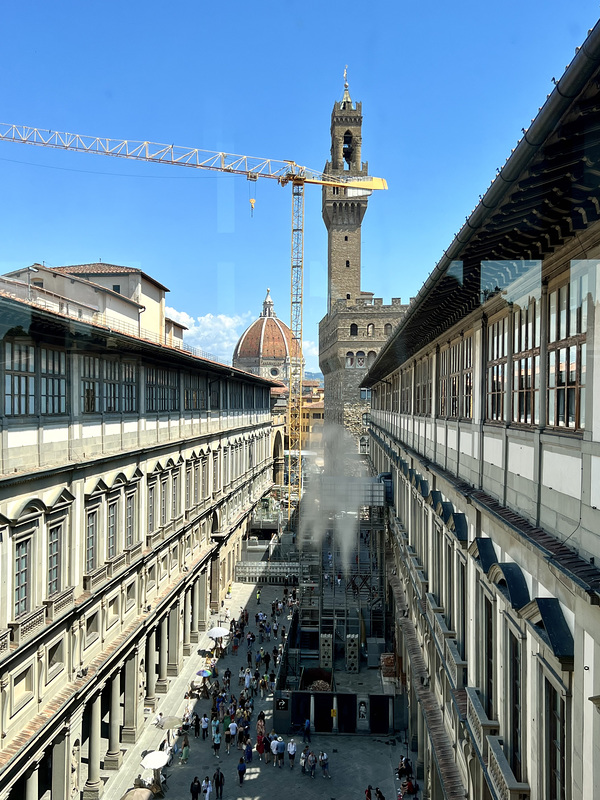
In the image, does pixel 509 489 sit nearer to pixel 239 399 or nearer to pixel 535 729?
pixel 535 729

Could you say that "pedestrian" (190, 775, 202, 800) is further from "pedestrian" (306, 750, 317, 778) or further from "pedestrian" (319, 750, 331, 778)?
"pedestrian" (319, 750, 331, 778)

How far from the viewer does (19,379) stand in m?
15.6

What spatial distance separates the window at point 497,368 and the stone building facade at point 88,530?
9516mm

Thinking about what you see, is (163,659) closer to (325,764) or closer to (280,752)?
(280,752)

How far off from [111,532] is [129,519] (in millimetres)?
1942

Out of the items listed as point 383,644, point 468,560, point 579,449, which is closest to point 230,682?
point 383,644

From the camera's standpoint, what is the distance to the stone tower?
6800 cm

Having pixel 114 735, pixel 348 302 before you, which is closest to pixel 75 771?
pixel 114 735

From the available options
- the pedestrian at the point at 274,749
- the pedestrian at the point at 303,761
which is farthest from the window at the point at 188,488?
the pedestrian at the point at 303,761

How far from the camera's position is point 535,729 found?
7.35 metres

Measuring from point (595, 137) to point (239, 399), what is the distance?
43.7m

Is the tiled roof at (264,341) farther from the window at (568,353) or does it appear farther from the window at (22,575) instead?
the window at (568,353)

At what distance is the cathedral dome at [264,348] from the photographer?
14312 cm

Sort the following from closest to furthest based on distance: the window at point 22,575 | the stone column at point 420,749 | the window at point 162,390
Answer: the window at point 22,575, the stone column at point 420,749, the window at point 162,390
